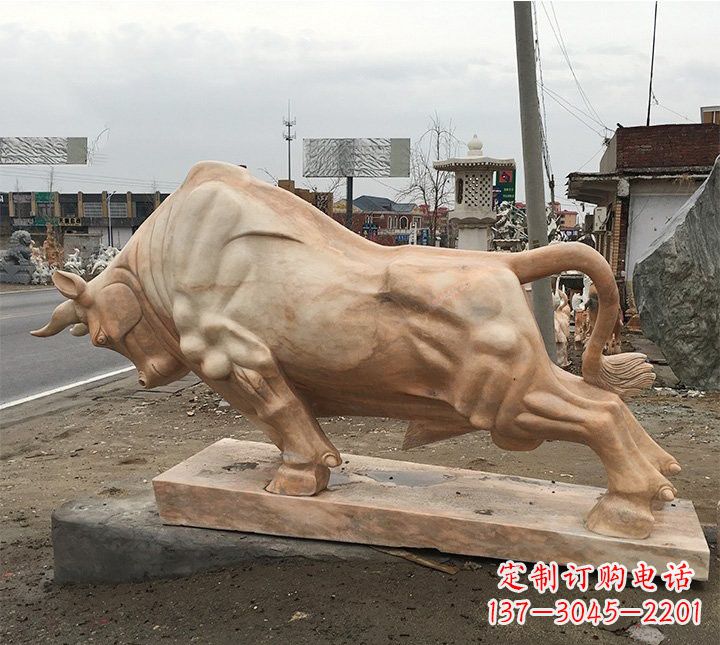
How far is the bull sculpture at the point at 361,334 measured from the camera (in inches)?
105

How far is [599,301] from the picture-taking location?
2773 mm

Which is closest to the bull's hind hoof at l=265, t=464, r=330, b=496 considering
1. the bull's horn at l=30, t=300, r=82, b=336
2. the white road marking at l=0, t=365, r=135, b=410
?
the bull's horn at l=30, t=300, r=82, b=336

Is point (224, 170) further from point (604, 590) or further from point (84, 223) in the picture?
point (84, 223)

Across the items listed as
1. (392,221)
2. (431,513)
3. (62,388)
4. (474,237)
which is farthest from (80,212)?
(431,513)

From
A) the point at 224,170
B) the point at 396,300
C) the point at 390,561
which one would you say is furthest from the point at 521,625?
the point at 224,170

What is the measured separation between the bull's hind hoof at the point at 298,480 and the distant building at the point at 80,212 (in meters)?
39.5

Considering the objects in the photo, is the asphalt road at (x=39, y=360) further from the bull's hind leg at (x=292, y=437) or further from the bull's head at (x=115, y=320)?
the bull's hind leg at (x=292, y=437)

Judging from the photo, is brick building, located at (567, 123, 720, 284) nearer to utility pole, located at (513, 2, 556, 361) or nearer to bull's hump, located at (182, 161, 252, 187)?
utility pole, located at (513, 2, 556, 361)

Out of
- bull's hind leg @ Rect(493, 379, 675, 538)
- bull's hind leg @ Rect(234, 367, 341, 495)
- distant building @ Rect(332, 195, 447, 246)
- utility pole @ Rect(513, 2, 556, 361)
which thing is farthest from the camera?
distant building @ Rect(332, 195, 447, 246)

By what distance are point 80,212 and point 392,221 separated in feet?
63.5

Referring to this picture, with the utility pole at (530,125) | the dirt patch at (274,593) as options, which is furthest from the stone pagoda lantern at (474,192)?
the dirt patch at (274,593)

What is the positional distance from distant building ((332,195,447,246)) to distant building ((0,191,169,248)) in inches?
502

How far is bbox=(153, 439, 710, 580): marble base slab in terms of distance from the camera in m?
2.69

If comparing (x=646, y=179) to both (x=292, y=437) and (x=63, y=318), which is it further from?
(x=63, y=318)
